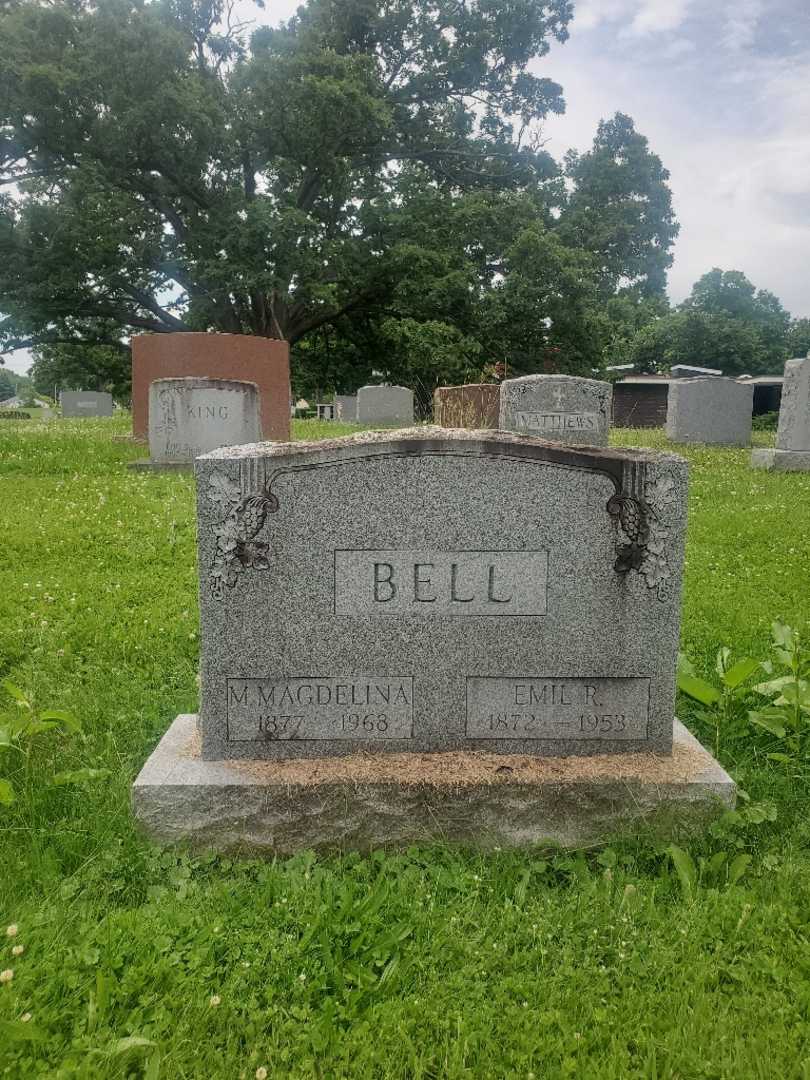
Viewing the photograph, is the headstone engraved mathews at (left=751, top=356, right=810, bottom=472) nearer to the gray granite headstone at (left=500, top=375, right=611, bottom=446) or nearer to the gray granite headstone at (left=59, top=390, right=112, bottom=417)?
the gray granite headstone at (left=500, top=375, right=611, bottom=446)

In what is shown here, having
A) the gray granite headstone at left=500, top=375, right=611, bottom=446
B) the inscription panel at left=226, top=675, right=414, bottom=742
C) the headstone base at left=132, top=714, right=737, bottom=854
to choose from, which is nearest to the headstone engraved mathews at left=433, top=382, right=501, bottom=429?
the gray granite headstone at left=500, top=375, right=611, bottom=446

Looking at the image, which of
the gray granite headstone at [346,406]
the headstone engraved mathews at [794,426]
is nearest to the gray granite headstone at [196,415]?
the headstone engraved mathews at [794,426]

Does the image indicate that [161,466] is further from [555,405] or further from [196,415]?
[555,405]

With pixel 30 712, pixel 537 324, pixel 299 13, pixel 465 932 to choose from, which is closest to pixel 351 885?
pixel 465 932

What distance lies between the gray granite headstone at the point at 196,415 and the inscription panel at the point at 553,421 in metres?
3.68

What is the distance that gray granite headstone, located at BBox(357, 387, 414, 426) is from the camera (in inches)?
843

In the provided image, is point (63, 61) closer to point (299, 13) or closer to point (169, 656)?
point (299, 13)

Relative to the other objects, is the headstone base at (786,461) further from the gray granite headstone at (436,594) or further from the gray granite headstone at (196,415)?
the gray granite headstone at (436,594)

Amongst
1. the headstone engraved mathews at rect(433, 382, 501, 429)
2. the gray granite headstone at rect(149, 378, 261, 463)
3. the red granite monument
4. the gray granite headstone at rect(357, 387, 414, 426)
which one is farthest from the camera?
the gray granite headstone at rect(357, 387, 414, 426)

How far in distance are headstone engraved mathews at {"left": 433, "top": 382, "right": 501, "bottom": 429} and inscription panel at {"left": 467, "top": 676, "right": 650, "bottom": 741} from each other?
11637 mm

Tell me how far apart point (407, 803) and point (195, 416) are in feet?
27.6

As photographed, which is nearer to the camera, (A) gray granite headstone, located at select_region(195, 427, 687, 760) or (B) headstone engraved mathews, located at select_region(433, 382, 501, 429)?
(A) gray granite headstone, located at select_region(195, 427, 687, 760)

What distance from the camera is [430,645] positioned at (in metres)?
2.86

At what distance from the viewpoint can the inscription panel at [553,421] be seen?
10938 millimetres
